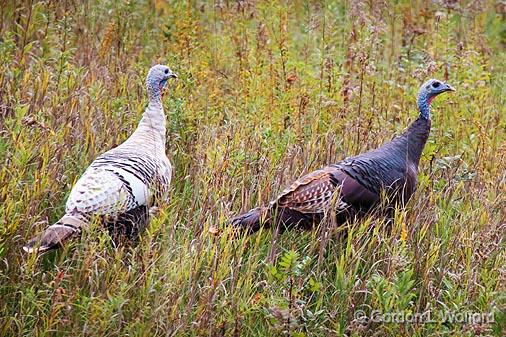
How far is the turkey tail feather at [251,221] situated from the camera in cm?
475

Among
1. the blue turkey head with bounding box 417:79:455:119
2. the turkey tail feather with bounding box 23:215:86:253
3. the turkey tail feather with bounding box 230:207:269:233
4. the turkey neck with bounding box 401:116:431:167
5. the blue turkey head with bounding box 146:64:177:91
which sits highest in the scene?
the blue turkey head with bounding box 146:64:177:91

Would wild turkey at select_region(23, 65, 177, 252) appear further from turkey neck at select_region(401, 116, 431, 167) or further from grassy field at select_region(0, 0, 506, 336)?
turkey neck at select_region(401, 116, 431, 167)

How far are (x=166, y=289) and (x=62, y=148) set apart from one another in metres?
1.45

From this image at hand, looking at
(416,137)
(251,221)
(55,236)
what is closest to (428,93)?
(416,137)

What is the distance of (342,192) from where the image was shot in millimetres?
4988

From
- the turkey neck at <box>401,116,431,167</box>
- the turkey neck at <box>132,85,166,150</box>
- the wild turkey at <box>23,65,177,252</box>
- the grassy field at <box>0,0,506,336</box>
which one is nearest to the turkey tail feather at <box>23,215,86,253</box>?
the wild turkey at <box>23,65,177,252</box>

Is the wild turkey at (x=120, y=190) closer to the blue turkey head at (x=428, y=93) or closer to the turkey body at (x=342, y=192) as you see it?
the turkey body at (x=342, y=192)

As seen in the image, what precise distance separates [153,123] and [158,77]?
0.46 metres

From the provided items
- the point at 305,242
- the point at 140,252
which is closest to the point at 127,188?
the point at 140,252

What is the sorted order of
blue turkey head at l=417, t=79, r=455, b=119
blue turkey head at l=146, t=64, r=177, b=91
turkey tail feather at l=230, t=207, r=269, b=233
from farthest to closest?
blue turkey head at l=146, t=64, r=177, b=91 < blue turkey head at l=417, t=79, r=455, b=119 < turkey tail feather at l=230, t=207, r=269, b=233

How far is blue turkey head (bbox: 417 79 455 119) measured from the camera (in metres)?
5.66

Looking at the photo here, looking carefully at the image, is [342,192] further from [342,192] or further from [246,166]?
[246,166]

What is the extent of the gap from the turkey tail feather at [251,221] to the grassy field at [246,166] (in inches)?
3.2

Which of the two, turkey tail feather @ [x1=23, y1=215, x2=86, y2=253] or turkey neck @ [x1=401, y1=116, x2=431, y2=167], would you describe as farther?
turkey neck @ [x1=401, y1=116, x2=431, y2=167]
